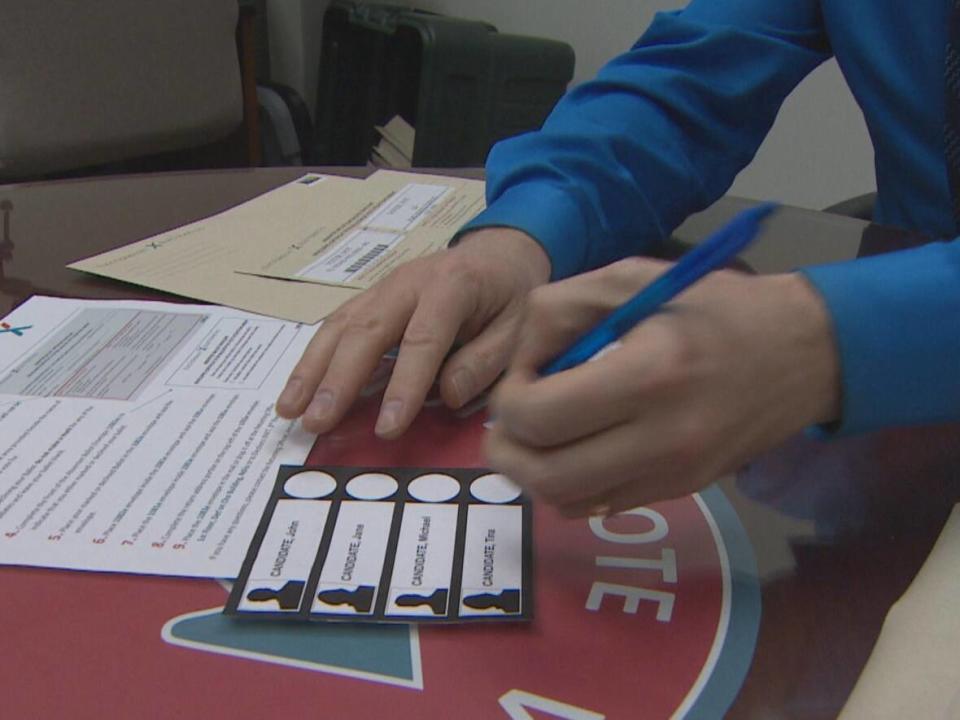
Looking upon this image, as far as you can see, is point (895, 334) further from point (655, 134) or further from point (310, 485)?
point (655, 134)

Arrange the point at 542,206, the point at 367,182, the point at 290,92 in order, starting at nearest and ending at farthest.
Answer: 1. the point at 542,206
2. the point at 367,182
3. the point at 290,92

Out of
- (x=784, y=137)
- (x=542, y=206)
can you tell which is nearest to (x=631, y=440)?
(x=542, y=206)

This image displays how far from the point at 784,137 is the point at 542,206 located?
127 cm

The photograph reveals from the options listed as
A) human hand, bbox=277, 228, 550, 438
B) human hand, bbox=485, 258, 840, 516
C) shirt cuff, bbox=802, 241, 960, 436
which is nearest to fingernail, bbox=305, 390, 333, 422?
human hand, bbox=277, 228, 550, 438

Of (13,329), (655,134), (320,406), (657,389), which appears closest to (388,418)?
(320,406)

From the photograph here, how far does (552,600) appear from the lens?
345 mm

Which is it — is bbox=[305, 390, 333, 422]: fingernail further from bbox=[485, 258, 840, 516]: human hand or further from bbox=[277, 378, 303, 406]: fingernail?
bbox=[485, 258, 840, 516]: human hand

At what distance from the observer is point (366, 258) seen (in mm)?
700

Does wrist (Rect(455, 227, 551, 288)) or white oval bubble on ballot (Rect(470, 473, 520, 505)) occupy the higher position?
wrist (Rect(455, 227, 551, 288))

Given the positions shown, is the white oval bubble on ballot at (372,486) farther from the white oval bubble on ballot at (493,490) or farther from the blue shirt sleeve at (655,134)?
the blue shirt sleeve at (655,134)

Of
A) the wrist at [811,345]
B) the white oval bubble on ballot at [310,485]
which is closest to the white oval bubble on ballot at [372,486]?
the white oval bubble on ballot at [310,485]

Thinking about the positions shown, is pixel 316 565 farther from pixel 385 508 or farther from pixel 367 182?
pixel 367 182

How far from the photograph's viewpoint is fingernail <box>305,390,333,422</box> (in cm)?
45

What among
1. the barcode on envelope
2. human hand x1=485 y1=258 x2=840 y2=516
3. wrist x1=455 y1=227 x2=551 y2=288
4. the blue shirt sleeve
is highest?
the blue shirt sleeve
